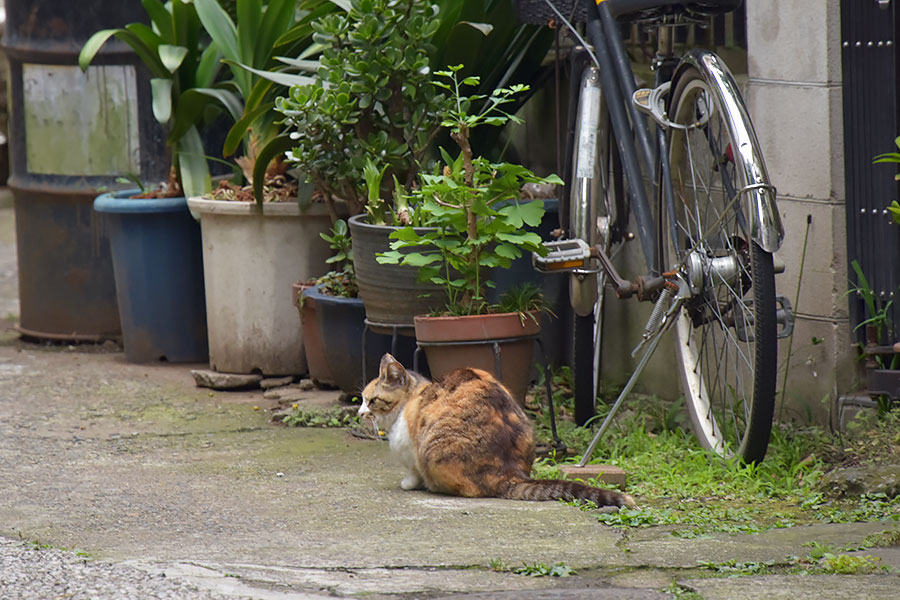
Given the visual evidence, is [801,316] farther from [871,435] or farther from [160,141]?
[160,141]

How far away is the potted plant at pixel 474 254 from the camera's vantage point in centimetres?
397

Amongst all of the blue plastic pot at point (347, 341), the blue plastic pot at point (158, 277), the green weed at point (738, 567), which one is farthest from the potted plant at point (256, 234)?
the green weed at point (738, 567)

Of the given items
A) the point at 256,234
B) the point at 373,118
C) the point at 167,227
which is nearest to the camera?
the point at 373,118

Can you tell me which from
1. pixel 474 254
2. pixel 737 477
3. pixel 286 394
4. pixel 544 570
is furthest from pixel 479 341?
pixel 544 570

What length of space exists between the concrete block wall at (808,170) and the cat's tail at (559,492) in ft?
2.94

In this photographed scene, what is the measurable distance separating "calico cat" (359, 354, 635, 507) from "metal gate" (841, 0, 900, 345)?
101 centimetres

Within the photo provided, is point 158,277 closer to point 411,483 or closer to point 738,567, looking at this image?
point 411,483

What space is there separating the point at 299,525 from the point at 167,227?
267cm

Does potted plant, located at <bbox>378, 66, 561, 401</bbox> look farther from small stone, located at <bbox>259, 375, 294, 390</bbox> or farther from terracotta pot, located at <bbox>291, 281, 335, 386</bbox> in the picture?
small stone, located at <bbox>259, 375, 294, 390</bbox>

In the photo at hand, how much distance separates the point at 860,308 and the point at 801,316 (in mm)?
190

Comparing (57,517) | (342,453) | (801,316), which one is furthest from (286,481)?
(801,316)

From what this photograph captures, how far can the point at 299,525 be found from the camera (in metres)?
3.21

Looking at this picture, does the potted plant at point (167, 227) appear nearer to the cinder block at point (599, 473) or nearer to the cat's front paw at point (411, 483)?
the cat's front paw at point (411, 483)

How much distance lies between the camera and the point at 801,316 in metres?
3.87
